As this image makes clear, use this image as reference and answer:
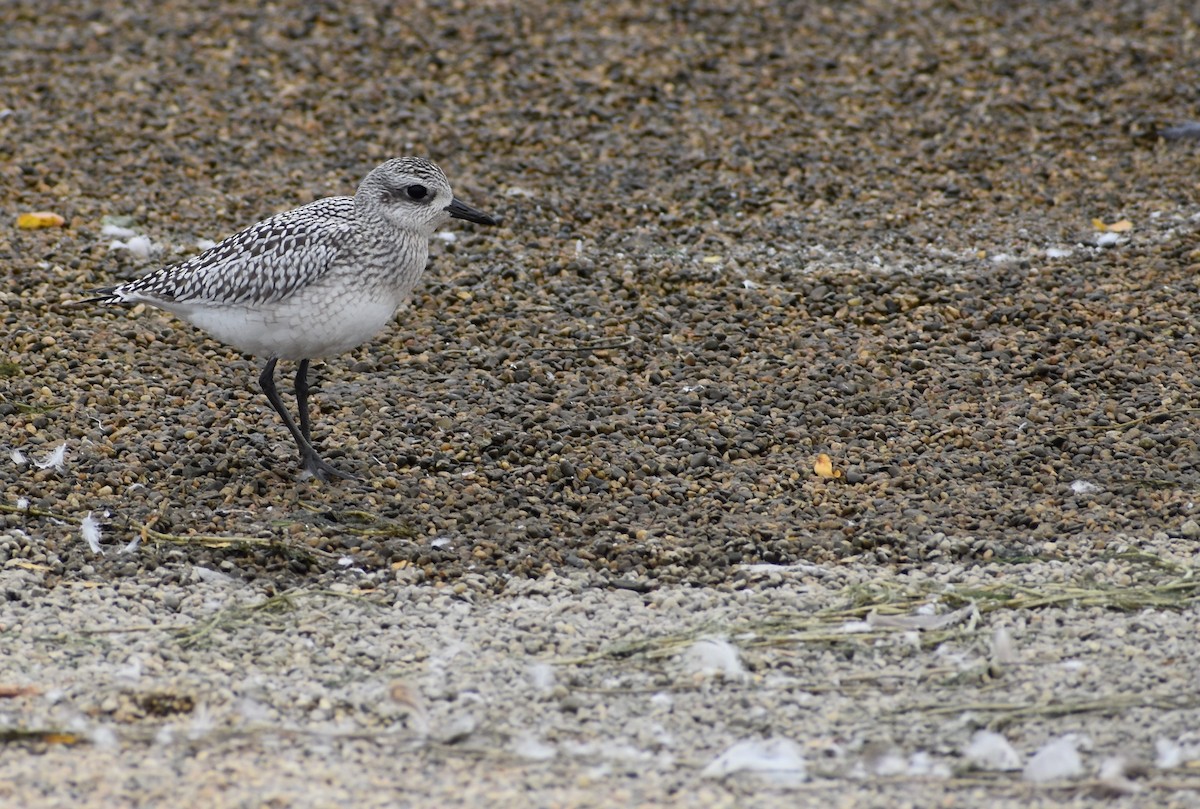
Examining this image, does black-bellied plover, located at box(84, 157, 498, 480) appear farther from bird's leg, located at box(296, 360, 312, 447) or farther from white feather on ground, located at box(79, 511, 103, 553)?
white feather on ground, located at box(79, 511, 103, 553)

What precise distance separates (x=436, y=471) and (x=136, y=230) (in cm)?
297

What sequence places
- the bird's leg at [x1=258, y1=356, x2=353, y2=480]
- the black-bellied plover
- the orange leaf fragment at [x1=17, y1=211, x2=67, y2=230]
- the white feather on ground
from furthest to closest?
1. the orange leaf fragment at [x1=17, y1=211, x2=67, y2=230]
2. the bird's leg at [x1=258, y1=356, x2=353, y2=480]
3. the black-bellied plover
4. the white feather on ground

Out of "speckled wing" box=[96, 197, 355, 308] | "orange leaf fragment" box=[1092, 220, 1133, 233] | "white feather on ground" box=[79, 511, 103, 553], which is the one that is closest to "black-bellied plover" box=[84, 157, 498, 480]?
"speckled wing" box=[96, 197, 355, 308]

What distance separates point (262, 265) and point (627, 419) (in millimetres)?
1700

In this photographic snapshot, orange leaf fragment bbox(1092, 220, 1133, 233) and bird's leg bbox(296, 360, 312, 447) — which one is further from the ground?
orange leaf fragment bbox(1092, 220, 1133, 233)

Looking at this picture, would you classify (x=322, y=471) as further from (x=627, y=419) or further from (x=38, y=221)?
(x=38, y=221)

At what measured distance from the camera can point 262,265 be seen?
19.4ft

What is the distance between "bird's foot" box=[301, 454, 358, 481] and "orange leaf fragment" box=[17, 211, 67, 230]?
301 cm

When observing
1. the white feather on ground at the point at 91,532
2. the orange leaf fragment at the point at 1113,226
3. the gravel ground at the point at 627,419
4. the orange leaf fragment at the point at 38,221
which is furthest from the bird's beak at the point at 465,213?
the orange leaf fragment at the point at 1113,226

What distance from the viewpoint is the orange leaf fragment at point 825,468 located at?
6.11 metres

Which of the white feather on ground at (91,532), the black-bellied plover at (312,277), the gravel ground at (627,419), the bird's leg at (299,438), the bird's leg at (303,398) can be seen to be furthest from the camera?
the bird's leg at (303,398)

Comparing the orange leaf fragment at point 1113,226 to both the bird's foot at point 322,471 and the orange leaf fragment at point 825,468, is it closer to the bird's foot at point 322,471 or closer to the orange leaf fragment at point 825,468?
the orange leaf fragment at point 825,468

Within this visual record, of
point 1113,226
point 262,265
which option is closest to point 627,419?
point 262,265

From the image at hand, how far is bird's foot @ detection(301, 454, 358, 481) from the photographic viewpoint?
20.1 ft
